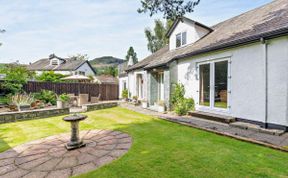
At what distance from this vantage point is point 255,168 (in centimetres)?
362

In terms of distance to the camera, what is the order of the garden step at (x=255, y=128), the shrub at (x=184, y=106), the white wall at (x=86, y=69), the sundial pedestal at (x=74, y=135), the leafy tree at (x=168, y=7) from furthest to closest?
the white wall at (x=86, y=69), the shrub at (x=184, y=106), the leafy tree at (x=168, y=7), the garden step at (x=255, y=128), the sundial pedestal at (x=74, y=135)

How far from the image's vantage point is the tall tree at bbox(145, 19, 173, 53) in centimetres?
3334

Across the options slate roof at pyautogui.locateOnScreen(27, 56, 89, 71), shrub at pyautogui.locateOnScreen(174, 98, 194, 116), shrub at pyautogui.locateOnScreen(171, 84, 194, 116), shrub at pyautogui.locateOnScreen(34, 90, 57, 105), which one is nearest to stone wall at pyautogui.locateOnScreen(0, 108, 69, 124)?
shrub at pyautogui.locateOnScreen(34, 90, 57, 105)

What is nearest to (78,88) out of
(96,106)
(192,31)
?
(96,106)

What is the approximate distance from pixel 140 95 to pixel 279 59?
1221 cm

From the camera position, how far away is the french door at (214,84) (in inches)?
322

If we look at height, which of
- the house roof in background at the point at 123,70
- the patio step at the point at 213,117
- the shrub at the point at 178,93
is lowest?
the patio step at the point at 213,117

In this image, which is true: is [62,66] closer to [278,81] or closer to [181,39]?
[181,39]

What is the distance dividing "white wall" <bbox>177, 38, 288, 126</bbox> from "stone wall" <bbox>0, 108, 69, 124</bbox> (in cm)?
1028

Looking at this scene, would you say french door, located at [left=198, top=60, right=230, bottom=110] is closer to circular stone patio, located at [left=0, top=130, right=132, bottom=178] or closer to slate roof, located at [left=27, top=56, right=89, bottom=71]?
circular stone patio, located at [left=0, top=130, right=132, bottom=178]

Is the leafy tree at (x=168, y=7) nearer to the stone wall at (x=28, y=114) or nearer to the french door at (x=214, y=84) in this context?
the french door at (x=214, y=84)

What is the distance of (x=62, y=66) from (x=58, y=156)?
36.5m

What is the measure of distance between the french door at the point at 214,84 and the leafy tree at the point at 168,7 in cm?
318

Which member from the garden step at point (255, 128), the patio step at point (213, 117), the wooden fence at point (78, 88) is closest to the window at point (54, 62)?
the wooden fence at point (78, 88)
